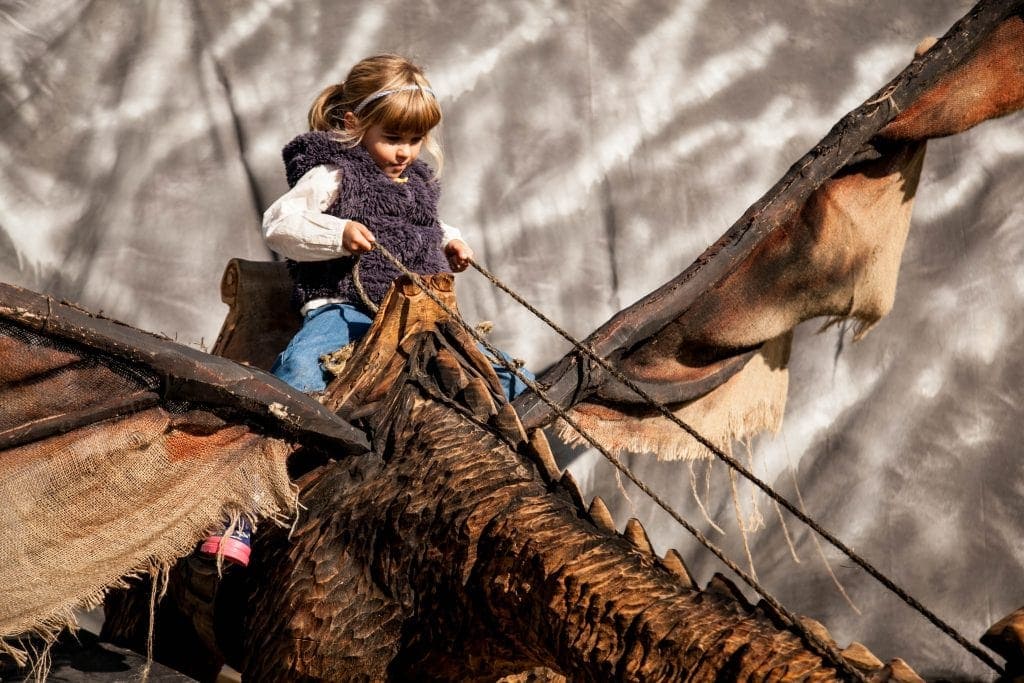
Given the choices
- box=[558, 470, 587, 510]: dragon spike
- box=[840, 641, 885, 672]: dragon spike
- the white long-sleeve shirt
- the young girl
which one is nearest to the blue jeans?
the young girl

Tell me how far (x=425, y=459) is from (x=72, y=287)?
199 cm

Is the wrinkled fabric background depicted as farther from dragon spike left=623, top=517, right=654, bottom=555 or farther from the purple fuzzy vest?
dragon spike left=623, top=517, right=654, bottom=555

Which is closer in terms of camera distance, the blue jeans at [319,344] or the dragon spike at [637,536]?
the dragon spike at [637,536]

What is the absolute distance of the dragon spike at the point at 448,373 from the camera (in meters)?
2.39

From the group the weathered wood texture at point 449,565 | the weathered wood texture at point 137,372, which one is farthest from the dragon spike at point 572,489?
the weathered wood texture at point 137,372

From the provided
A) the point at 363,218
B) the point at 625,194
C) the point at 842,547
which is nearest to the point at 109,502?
the point at 363,218

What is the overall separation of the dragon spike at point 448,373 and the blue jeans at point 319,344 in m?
0.17

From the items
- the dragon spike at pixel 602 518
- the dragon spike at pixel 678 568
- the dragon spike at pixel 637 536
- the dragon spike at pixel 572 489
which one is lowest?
the dragon spike at pixel 678 568

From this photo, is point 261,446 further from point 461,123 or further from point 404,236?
point 461,123

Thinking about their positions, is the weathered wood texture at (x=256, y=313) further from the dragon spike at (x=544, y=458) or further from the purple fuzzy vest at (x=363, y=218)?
the dragon spike at (x=544, y=458)

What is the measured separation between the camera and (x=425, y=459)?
2256mm

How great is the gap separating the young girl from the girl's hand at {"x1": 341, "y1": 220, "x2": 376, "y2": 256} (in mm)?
55

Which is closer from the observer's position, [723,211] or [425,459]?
[425,459]

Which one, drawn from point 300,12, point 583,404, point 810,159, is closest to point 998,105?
point 810,159
